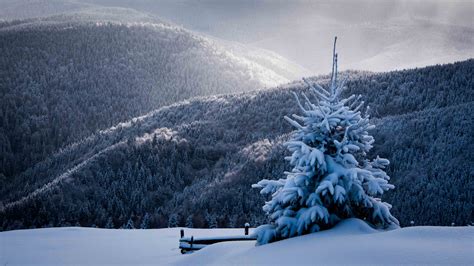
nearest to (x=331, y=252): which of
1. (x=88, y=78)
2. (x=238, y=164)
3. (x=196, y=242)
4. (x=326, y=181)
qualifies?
(x=326, y=181)

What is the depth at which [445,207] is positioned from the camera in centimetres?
2477

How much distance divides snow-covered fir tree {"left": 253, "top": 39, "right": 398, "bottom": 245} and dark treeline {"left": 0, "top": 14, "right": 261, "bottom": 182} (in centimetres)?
6910

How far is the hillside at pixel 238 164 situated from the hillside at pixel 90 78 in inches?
1025

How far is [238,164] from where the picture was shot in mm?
39969

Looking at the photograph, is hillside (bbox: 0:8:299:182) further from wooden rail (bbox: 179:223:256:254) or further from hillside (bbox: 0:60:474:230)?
wooden rail (bbox: 179:223:256:254)

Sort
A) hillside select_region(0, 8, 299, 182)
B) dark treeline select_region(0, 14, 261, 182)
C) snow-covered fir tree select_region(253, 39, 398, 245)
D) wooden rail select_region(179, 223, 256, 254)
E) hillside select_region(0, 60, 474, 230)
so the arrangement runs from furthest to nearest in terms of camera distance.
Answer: hillside select_region(0, 8, 299, 182), dark treeline select_region(0, 14, 261, 182), hillside select_region(0, 60, 474, 230), wooden rail select_region(179, 223, 256, 254), snow-covered fir tree select_region(253, 39, 398, 245)

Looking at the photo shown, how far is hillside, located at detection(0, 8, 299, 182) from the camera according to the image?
3421 inches

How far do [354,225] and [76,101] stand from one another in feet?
333

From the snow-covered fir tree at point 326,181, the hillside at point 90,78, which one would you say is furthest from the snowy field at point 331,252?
the hillside at point 90,78

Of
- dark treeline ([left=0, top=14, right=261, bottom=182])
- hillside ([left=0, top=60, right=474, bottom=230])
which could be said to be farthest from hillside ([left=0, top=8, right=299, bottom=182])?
hillside ([left=0, top=60, right=474, bottom=230])

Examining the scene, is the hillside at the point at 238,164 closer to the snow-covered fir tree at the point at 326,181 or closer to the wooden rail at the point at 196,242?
the wooden rail at the point at 196,242

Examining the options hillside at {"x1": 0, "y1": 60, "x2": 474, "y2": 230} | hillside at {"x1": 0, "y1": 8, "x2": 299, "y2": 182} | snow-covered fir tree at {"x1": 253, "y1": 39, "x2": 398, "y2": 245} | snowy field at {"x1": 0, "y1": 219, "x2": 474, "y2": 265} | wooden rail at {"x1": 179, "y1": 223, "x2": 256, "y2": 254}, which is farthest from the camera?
hillside at {"x1": 0, "y1": 8, "x2": 299, "y2": 182}

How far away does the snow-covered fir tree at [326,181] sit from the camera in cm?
892

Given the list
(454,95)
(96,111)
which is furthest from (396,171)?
(96,111)
